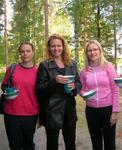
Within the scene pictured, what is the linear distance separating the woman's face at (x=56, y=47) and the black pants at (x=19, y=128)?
0.98 metres

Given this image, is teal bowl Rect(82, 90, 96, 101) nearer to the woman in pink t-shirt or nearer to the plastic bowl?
the plastic bowl

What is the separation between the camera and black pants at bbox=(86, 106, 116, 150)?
563 cm

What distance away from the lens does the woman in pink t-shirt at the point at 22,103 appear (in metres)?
5.42

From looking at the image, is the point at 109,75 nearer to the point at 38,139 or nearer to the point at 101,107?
the point at 101,107

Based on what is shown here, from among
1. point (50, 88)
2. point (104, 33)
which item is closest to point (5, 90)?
point (50, 88)

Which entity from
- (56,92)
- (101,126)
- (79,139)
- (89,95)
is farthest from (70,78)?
(79,139)

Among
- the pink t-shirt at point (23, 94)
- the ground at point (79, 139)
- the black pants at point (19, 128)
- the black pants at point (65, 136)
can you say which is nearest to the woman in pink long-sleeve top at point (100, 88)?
the black pants at point (65, 136)

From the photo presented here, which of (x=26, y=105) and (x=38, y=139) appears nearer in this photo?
(x=26, y=105)

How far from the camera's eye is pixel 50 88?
16.8 feet

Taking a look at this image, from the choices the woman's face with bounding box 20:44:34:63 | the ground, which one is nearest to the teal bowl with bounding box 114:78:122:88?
the woman's face with bounding box 20:44:34:63

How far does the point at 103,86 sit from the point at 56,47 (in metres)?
0.89

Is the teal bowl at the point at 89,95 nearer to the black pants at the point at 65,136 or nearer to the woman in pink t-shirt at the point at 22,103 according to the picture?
the black pants at the point at 65,136

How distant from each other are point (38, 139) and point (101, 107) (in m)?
3.03

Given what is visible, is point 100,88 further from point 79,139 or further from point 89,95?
point 79,139
